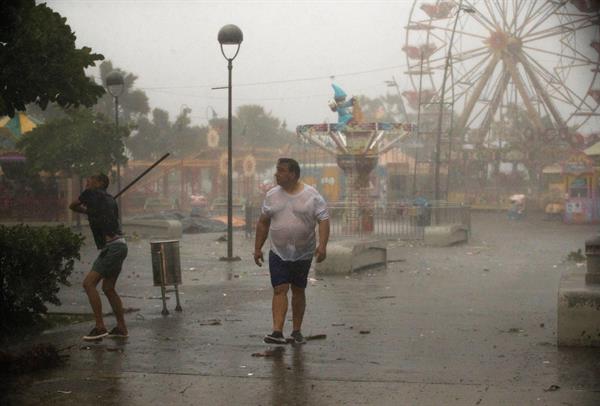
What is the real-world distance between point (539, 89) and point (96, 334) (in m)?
52.7

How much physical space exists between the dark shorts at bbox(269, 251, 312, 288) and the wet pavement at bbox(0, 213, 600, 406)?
0.58 metres

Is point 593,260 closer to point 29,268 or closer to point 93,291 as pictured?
point 93,291

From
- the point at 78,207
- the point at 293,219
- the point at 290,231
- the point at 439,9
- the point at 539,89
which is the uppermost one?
the point at 439,9

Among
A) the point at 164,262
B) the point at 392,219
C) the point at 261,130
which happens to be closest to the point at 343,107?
the point at 392,219

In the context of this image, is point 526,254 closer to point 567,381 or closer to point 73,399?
point 567,381

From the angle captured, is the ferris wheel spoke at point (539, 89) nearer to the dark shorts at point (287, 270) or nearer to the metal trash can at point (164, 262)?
the metal trash can at point (164, 262)

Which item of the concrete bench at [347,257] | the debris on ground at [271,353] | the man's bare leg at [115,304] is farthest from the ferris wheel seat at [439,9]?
the debris on ground at [271,353]

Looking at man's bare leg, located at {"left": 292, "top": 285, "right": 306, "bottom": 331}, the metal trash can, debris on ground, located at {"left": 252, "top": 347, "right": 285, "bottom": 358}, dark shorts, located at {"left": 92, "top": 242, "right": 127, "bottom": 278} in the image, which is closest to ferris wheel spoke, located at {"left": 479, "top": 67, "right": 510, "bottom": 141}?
the metal trash can

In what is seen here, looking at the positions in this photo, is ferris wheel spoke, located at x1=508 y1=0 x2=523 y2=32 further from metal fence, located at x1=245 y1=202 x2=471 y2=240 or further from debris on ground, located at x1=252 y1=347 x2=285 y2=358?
debris on ground, located at x1=252 y1=347 x2=285 y2=358

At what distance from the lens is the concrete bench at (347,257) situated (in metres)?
15.5

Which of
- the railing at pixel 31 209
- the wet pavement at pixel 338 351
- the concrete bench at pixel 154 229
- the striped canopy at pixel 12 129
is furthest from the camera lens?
the striped canopy at pixel 12 129

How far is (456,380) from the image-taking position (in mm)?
6805

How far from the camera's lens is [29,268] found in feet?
29.4

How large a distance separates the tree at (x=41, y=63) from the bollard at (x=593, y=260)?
4.67 metres
